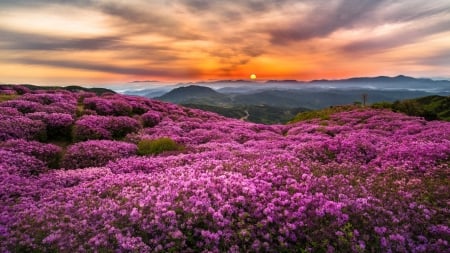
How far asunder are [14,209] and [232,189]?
5971 mm

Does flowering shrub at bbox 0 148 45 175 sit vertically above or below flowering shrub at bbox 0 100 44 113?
below

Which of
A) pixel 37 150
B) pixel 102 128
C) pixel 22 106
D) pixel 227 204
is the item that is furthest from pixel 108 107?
pixel 227 204

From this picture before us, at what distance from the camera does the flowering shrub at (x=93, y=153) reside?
44.4ft

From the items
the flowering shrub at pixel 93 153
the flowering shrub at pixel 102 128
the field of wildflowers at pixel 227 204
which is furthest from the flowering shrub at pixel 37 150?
the flowering shrub at pixel 102 128

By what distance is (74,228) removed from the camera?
691 centimetres

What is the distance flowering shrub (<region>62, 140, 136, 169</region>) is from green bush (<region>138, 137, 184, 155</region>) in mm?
600

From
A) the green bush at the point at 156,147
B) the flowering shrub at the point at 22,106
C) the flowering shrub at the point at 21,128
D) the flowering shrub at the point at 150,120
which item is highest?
the flowering shrub at the point at 22,106

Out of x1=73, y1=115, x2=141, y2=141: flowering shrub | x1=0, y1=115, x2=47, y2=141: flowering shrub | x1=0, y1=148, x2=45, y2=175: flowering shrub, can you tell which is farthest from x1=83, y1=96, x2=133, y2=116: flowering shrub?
x1=0, y1=148, x2=45, y2=175: flowering shrub

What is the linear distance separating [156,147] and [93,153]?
Result: 10.7 feet

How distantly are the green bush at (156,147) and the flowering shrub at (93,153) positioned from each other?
600mm

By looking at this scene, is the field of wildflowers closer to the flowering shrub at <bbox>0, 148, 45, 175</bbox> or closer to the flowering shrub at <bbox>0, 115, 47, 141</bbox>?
the flowering shrub at <bbox>0, 148, 45, 175</bbox>

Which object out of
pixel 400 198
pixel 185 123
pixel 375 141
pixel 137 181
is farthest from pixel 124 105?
pixel 400 198

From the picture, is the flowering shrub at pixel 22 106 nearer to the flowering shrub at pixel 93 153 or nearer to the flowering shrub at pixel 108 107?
the flowering shrub at pixel 108 107

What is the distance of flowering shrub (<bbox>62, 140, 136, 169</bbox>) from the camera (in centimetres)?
1353
